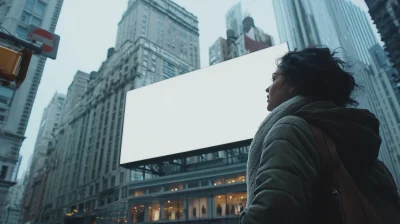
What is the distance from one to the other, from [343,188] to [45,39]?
7697 millimetres

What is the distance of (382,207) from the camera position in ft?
3.97

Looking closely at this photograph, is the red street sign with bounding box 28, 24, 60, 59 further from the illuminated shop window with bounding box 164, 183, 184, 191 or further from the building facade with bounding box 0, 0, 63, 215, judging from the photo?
the illuminated shop window with bounding box 164, 183, 184, 191

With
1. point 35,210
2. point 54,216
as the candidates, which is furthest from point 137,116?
point 35,210

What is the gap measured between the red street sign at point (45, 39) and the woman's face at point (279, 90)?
21.9 ft

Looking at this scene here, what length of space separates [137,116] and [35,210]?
59144 millimetres

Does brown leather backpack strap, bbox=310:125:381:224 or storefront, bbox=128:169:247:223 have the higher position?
storefront, bbox=128:169:247:223

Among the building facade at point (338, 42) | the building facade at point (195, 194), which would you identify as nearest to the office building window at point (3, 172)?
the building facade at point (195, 194)

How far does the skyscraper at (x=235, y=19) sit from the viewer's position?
91.0 metres

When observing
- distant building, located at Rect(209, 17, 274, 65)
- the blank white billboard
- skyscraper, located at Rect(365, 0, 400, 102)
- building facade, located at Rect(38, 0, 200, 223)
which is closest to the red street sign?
the blank white billboard

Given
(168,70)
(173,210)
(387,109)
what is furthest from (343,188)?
(387,109)

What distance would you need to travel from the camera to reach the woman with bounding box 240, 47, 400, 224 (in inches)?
40.1

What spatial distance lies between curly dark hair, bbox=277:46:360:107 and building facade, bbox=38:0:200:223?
3337cm

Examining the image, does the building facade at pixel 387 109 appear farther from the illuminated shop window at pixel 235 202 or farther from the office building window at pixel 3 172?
the office building window at pixel 3 172

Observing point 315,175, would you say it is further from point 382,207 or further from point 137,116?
point 137,116
